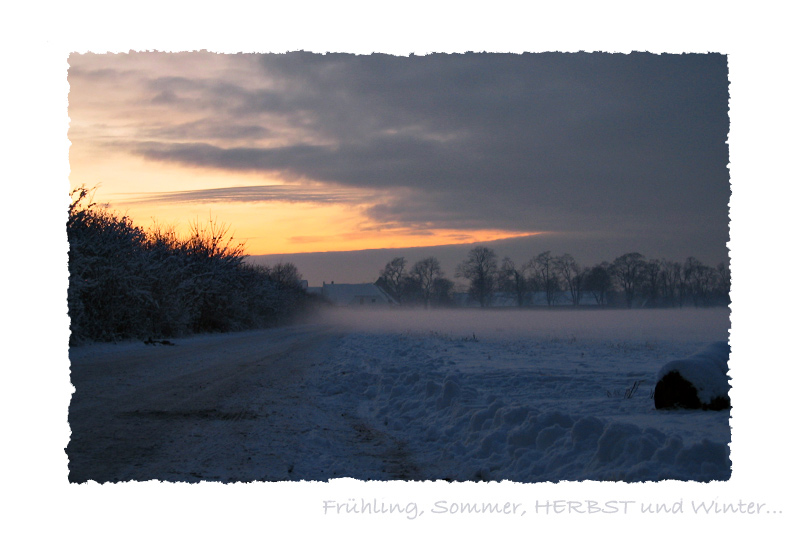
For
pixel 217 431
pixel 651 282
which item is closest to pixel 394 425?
pixel 217 431

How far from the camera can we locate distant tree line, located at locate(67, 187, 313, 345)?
74.3 feet

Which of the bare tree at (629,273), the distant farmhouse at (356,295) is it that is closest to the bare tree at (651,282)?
the bare tree at (629,273)

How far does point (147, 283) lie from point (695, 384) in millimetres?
26321

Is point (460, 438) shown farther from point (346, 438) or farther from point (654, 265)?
point (654, 265)

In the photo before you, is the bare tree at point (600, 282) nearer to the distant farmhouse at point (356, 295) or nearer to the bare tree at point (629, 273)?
the bare tree at point (629, 273)

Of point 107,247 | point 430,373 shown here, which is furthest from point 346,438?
point 107,247

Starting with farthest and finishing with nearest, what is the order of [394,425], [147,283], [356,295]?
[356,295], [147,283], [394,425]

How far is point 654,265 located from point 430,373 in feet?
112

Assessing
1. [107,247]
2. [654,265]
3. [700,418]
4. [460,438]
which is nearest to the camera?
[700,418]

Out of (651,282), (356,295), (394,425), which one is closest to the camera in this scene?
(394,425)

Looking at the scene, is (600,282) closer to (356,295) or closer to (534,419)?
(534,419)

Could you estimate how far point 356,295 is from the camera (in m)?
147

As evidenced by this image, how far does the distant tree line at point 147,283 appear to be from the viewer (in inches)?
891

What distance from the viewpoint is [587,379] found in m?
11.1
